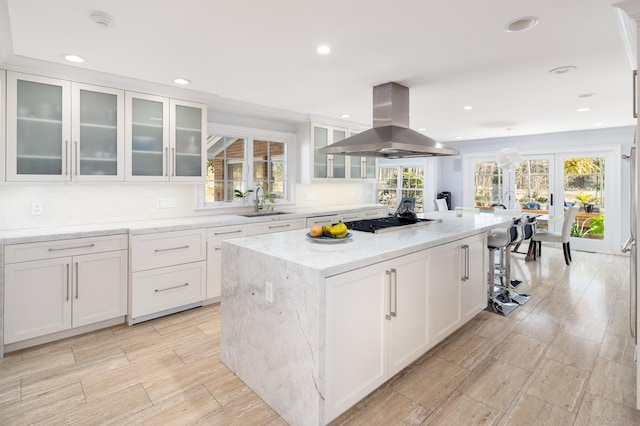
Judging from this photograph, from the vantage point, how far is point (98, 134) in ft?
10.5

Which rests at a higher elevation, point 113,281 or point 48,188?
point 48,188

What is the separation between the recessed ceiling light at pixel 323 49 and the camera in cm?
256

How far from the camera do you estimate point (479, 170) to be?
8.04 m

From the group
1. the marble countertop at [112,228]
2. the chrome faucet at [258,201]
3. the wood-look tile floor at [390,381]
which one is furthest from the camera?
the chrome faucet at [258,201]

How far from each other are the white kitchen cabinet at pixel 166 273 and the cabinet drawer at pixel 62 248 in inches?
6.1

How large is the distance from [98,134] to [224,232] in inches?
58.4

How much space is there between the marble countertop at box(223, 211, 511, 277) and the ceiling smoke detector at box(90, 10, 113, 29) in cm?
156

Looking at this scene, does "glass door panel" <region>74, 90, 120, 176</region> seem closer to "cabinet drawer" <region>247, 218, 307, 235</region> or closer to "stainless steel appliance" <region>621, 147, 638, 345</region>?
"cabinet drawer" <region>247, 218, 307, 235</region>

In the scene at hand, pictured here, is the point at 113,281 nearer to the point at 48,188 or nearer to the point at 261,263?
the point at 48,188

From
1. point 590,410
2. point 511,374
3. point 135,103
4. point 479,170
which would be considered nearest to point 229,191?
point 135,103

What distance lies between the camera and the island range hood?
3184 mm

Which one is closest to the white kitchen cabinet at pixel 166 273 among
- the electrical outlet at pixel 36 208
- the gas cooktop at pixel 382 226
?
the electrical outlet at pixel 36 208

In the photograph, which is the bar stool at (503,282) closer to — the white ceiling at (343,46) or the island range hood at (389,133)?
the island range hood at (389,133)

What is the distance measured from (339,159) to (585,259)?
4.54m
